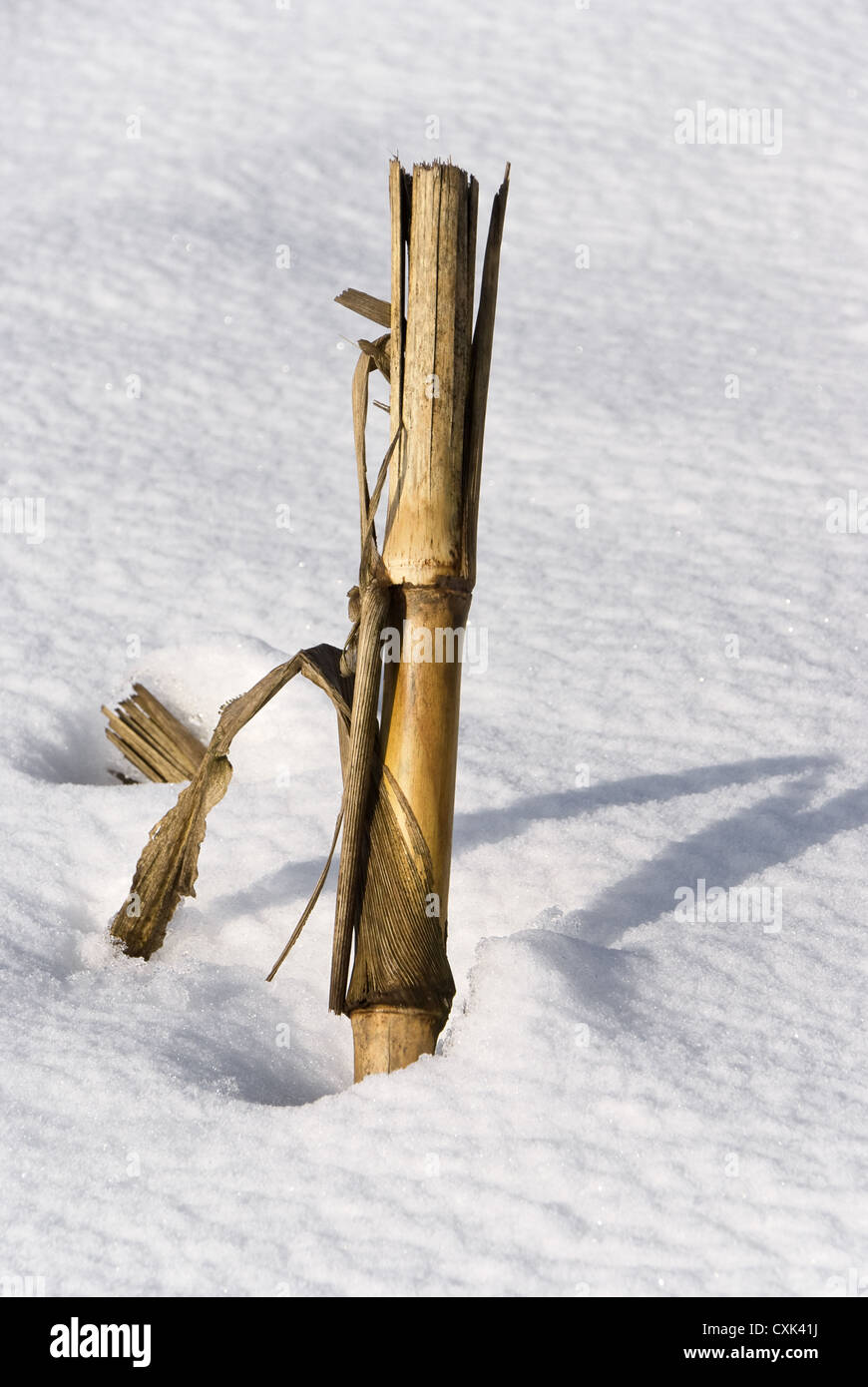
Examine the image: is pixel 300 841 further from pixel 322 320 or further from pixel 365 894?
pixel 322 320

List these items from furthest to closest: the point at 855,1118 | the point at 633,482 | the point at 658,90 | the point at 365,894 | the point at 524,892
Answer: the point at 658,90 → the point at 633,482 → the point at 524,892 → the point at 365,894 → the point at 855,1118

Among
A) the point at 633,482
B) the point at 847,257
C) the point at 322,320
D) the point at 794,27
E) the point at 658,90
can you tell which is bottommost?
the point at 633,482

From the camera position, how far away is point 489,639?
371 cm

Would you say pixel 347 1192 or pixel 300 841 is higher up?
pixel 300 841

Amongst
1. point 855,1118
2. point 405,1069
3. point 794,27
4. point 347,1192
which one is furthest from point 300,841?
point 794,27

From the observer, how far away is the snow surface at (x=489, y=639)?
176 cm

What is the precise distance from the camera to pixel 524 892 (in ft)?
8.39

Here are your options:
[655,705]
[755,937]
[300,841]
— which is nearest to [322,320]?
[655,705]

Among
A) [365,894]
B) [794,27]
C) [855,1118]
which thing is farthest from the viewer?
[794,27]

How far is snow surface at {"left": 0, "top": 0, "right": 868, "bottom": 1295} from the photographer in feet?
5.79

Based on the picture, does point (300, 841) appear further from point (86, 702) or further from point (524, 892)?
point (86, 702)

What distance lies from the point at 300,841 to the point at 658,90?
5.71 metres

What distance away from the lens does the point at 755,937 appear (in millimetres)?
2387

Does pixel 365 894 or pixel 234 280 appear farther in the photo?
pixel 234 280
